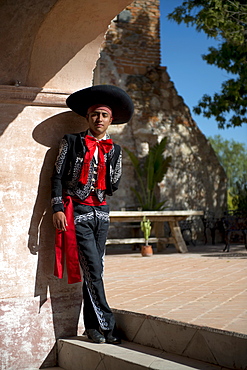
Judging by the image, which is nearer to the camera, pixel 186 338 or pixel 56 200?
pixel 186 338

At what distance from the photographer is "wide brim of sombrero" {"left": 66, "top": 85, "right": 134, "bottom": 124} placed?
375cm

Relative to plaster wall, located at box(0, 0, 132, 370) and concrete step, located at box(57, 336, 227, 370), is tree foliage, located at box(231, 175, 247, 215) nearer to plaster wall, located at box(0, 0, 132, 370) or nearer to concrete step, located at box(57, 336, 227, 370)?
plaster wall, located at box(0, 0, 132, 370)

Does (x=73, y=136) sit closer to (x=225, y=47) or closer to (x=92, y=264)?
(x=92, y=264)

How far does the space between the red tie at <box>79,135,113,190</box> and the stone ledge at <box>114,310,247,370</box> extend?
1.06 meters

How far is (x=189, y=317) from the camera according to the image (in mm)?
3432

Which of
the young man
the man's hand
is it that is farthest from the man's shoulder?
the man's hand

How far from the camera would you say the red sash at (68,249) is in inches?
146

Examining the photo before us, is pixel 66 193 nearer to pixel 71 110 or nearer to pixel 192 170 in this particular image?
pixel 71 110

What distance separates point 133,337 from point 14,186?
151 centimetres

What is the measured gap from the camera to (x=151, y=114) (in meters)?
12.9

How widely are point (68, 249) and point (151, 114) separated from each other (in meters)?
9.57

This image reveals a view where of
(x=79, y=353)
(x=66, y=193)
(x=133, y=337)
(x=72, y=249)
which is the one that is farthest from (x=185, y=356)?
(x=66, y=193)

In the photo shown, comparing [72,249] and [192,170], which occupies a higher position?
[192,170]

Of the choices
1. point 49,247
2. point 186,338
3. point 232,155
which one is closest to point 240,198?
point 49,247
